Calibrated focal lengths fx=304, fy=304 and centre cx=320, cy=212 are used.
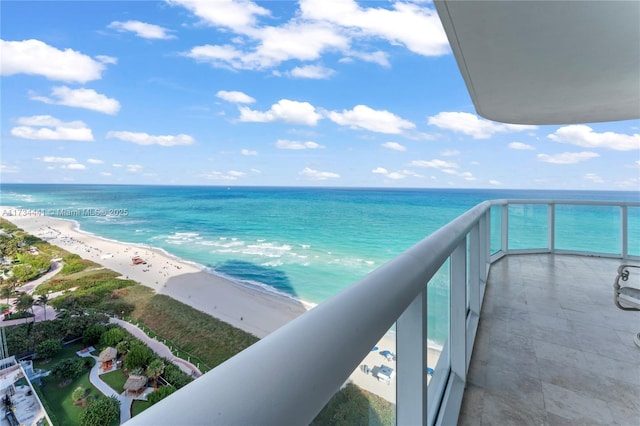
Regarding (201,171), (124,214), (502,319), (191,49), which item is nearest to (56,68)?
(191,49)

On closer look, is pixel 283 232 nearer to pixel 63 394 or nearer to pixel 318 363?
pixel 63 394

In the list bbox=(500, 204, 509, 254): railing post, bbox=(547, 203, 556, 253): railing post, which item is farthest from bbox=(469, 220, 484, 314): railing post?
bbox=(547, 203, 556, 253): railing post

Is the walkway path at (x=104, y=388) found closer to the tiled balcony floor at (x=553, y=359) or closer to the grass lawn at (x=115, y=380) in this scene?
the grass lawn at (x=115, y=380)

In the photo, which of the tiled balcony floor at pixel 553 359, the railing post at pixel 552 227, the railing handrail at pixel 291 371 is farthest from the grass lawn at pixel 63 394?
the railing post at pixel 552 227

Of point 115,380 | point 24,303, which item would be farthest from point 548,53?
point 24,303

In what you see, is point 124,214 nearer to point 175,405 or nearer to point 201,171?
point 201,171

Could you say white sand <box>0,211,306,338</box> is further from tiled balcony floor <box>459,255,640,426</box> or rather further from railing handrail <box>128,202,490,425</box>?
railing handrail <box>128,202,490,425</box>
